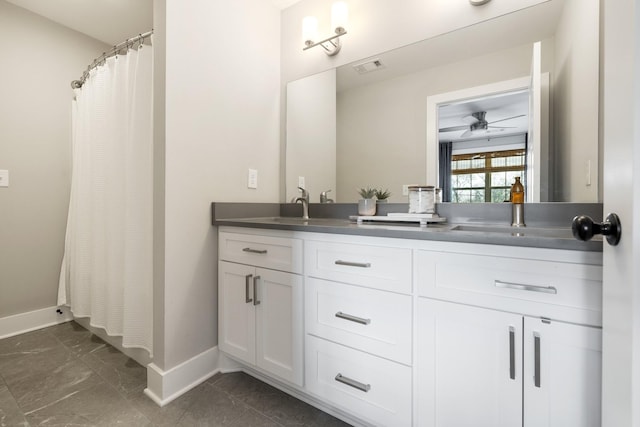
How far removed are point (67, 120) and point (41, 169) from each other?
1.50 ft

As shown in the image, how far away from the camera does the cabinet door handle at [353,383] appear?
3.77ft

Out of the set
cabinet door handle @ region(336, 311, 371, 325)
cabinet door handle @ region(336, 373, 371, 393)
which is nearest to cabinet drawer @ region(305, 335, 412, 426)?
cabinet door handle @ region(336, 373, 371, 393)

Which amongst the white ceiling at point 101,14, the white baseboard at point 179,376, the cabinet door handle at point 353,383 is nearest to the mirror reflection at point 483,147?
the cabinet door handle at point 353,383

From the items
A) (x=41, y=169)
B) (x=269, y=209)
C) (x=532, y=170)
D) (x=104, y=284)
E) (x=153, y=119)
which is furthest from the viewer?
(x=41, y=169)

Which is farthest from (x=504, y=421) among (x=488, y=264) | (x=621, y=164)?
(x=621, y=164)

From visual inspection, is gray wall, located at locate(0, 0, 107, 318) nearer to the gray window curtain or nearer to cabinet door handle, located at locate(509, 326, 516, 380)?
the gray window curtain

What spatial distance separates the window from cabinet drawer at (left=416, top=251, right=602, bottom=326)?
62 centimetres

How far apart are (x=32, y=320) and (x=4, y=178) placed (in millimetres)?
1076

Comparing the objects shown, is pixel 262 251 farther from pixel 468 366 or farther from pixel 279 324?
pixel 468 366

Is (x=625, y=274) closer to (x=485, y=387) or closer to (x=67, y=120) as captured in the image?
(x=485, y=387)

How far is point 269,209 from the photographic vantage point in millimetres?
2070

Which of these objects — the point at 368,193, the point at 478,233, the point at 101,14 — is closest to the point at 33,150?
the point at 101,14

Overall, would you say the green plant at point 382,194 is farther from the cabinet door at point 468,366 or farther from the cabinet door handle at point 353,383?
the cabinet door handle at point 353,383

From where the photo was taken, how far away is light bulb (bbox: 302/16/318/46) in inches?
76.1
